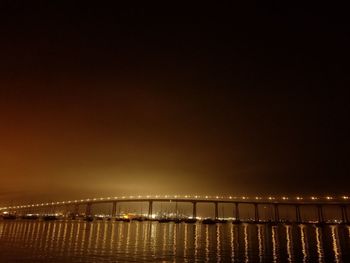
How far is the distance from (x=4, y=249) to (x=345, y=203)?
5542 inches

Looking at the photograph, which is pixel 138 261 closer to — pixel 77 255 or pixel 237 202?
pixel 77 255

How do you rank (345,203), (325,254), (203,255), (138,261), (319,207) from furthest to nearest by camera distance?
(319,207), (345,203), (325,254), (203,255), (138,261)

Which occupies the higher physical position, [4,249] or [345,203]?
[345,203]

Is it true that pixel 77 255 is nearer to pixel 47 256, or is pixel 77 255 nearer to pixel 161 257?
pixel 47 256

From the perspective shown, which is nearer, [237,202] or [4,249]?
[4,249]

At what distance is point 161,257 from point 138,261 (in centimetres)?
349

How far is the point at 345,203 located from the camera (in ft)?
460

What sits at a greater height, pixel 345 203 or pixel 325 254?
pixel 345 203

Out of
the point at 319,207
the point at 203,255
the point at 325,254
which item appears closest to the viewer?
the point at 203,255

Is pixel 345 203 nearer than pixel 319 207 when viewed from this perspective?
Yes

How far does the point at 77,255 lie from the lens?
113 feet

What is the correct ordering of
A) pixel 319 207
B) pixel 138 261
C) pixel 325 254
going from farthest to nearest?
pixel 319 207 → pixel 325 254 → pixel 138 261

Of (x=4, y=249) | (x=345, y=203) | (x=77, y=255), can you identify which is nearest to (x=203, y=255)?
(x=77, y=255)

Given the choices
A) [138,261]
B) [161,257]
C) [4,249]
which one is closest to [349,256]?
[161,257]
